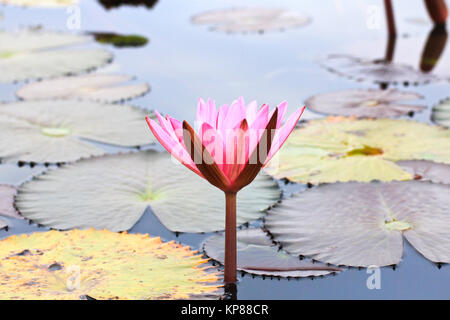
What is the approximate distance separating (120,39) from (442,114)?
1.85m

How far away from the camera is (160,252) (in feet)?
4.51

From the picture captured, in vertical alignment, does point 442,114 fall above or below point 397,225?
above

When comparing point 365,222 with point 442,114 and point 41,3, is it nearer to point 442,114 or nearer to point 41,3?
point 442,114

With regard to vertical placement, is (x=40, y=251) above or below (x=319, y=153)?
below

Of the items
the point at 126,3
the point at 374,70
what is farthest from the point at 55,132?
the point at 126,3

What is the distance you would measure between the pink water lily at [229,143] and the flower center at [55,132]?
1035 millimetres

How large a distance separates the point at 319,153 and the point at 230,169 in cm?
88

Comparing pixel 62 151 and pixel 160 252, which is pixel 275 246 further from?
pixel 62 151

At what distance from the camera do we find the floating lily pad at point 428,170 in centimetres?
178

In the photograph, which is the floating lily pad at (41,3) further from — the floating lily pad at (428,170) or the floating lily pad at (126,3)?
the floating lily pad at (428,170)

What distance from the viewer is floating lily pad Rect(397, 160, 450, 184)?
178cm

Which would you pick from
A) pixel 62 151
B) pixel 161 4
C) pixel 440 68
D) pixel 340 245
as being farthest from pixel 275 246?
pixel 161 4

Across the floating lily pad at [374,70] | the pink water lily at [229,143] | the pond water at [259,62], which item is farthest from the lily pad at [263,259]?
the floating lily pad at [374,70]

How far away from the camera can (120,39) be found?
346cm
